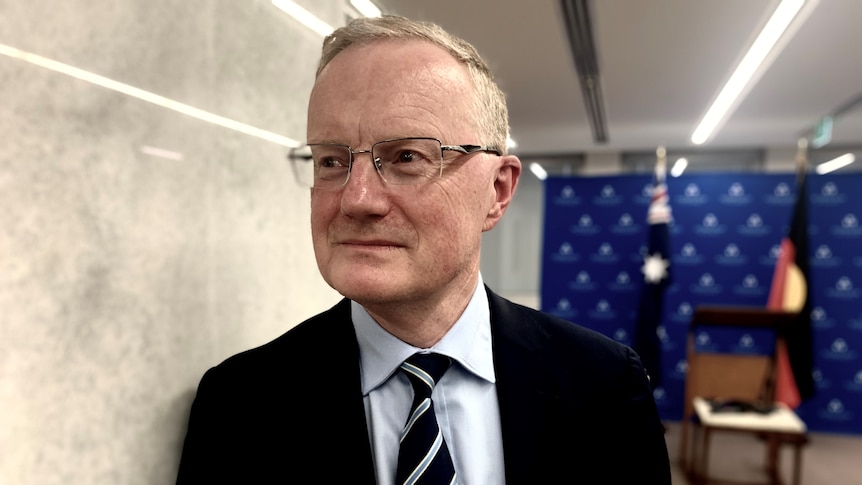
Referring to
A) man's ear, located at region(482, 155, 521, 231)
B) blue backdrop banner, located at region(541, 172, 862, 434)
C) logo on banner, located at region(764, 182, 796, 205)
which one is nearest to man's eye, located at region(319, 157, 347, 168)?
man's ear, located at region(482, 155, 521, 231)

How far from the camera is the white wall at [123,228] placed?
60cm

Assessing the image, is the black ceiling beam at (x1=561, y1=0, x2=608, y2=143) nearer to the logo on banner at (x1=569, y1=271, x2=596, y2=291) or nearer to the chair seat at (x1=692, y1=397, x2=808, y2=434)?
the logo on banner at (x1=569, y1=271, x2=596, y2=291)

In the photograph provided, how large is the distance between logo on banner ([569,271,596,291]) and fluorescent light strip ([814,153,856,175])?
3596 millimetres

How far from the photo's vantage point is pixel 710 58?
3.71m

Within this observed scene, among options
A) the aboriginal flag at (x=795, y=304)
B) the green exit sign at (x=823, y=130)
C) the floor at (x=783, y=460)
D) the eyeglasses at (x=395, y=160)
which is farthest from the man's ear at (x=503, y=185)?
the green exit sign at (x=823, y=130)

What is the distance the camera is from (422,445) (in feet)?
2.52

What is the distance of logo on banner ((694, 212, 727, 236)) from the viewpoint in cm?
505

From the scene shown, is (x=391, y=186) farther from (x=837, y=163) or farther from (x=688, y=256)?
(x=837, y=163)

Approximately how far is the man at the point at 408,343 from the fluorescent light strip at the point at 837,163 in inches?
286

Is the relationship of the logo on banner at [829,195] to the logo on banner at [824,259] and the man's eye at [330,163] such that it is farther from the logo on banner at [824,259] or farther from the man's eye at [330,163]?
the man's eye at [330,163]

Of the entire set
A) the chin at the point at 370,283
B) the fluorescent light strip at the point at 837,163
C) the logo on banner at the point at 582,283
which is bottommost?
the logo on banner at the point at 582,283

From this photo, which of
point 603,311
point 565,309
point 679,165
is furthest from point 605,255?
point 679,165

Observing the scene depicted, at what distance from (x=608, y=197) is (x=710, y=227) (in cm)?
97

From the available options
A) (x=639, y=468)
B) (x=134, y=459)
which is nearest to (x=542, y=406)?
(x=639, y=468)
